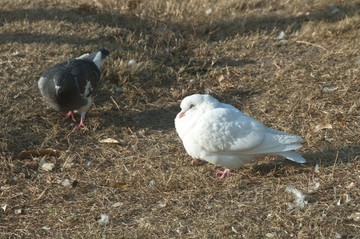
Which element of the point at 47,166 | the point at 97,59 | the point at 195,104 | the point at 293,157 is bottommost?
the point at 47,166

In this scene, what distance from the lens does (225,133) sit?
3.55 meters

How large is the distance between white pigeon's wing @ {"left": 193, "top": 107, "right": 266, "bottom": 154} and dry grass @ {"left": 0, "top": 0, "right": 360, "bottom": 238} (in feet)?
1.05

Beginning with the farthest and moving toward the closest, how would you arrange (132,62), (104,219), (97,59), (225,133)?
A: (132,62), (97,59), (225,133), (104,219)

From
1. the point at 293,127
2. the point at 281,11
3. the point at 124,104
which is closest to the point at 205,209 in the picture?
the point at 293,127

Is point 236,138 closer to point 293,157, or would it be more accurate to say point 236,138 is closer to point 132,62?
point 293,157

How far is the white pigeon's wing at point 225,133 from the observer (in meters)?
3.53

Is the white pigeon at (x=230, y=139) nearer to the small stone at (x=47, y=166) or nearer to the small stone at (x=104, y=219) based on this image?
the small stone at (x=104, y=219)

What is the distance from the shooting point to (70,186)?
3.84 meters

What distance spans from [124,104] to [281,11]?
326 cm

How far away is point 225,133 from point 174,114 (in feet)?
4.66

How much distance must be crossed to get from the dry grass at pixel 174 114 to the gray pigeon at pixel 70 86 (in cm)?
23

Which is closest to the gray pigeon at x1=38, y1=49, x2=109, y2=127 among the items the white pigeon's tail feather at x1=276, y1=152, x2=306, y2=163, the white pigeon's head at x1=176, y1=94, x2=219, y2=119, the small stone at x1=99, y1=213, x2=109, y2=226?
the white pigeon's head at x1=176, y1=94, x2=219, y2=119

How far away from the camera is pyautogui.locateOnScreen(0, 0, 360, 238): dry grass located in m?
3.31

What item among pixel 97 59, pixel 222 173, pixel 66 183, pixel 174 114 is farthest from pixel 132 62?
pixel 222 173
